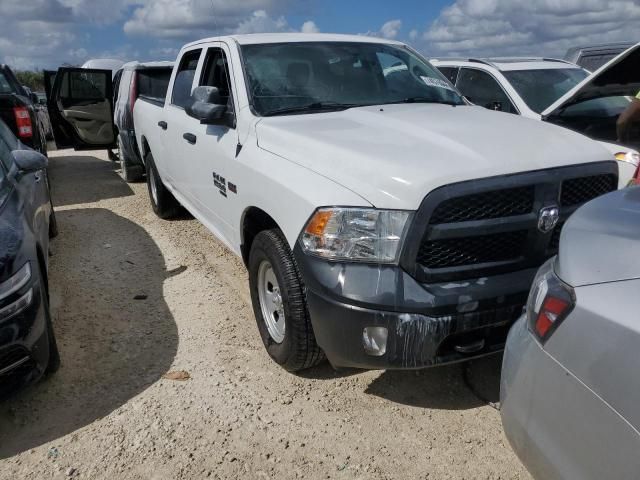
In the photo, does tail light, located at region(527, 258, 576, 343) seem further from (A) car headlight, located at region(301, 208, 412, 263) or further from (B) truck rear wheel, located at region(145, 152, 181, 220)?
(B) truck rear wheel, located at region(145, 152, 181, 220)

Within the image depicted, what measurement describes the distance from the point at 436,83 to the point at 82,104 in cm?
720

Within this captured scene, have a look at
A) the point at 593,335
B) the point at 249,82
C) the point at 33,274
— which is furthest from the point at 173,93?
the point at 593,335

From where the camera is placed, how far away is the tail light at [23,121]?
6.93 metres

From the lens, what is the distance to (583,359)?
158 centimetres

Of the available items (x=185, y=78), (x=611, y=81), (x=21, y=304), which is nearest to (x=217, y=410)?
(x=21, y=304)

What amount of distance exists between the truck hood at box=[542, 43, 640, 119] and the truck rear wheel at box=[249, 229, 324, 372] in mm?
2861

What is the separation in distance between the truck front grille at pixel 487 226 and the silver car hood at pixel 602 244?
0.59 m

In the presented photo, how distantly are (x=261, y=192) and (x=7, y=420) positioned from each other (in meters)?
1.84

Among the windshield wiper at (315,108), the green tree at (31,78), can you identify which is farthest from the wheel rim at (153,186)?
the green tree at (31,78)

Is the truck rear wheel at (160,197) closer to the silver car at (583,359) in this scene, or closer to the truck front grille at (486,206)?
the truck front grille at (486,206)

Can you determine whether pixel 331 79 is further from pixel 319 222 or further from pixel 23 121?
pixel 23 121

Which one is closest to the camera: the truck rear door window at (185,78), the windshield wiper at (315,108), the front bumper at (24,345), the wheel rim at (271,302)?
the front bumper at (24,345)

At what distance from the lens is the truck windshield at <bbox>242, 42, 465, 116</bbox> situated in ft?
12.4

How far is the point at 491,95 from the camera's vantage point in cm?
696
